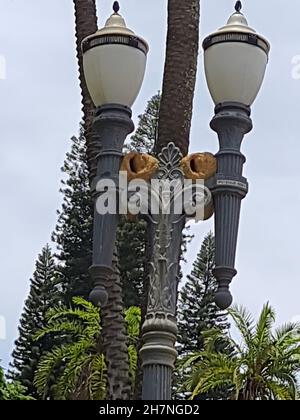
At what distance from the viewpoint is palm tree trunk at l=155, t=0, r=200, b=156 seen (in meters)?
8.54

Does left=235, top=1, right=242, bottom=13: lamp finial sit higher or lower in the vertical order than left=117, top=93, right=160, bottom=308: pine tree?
lower

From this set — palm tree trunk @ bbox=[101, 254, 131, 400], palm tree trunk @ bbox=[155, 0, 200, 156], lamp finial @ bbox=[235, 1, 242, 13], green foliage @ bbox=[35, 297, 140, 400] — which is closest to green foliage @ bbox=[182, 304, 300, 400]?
green foliage @ bbox=[35, 297, 140, 400]

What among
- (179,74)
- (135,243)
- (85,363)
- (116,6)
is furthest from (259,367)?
(135,243)

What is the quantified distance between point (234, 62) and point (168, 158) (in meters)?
0.60

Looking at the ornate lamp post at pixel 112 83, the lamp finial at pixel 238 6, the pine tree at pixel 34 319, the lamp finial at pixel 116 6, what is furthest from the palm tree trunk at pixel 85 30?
the pine tree at pixel 34 319

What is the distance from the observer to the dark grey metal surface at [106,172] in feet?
19.3

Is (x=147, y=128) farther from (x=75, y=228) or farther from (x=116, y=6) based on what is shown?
(x=116, y=6)

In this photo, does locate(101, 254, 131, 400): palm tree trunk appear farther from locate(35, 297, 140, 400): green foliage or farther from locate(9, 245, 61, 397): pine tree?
locate(9, 245, 61, 397): pine tree

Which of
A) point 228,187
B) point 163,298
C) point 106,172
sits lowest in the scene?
point 163,298

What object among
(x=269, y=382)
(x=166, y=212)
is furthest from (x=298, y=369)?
(x=166, y=212)

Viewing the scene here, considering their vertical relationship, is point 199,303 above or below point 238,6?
above

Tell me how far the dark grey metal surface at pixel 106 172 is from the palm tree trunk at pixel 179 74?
187 cm

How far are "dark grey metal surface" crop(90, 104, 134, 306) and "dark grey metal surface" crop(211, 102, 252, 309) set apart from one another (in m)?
0.49

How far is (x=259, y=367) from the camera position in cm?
1655
